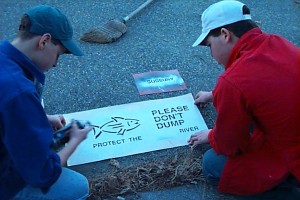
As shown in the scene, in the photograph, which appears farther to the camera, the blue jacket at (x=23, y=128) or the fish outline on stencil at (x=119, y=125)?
the fish outline on stencil at (x=119, y=125)

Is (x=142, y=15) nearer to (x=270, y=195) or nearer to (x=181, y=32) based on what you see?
(x=181, y=32)

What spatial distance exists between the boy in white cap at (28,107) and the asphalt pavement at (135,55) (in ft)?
2.10

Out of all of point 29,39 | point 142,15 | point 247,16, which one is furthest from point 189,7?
point 29,39

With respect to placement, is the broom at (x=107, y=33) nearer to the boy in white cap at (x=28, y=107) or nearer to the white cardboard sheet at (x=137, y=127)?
the white cardboard sheet at (x=137, y=127)

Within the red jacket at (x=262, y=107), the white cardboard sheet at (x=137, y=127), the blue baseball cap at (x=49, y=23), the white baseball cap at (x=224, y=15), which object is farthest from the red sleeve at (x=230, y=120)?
the blue baseball cap at (x=49, y=23)

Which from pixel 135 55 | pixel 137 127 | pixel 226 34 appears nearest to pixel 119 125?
pixel 137 127

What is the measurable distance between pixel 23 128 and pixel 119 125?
115 cm

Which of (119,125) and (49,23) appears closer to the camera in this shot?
(49,23)

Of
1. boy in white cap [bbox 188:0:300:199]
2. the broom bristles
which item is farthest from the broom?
boy in white cap [bbox 188:0:300:199]

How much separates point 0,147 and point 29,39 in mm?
413

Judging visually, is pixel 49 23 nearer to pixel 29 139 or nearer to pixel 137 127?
pixel 29 139

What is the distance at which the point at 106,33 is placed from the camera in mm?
3715

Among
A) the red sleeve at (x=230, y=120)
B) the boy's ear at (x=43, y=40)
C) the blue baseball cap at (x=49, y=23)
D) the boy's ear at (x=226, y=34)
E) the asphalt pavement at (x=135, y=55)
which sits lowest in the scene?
the asphalt pavement at (x=135, y=55)

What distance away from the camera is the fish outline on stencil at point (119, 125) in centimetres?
276
